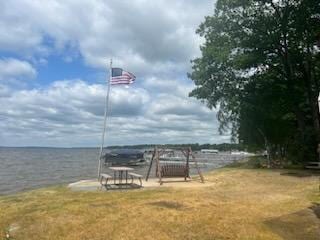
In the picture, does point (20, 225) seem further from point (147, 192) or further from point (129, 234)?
point (147, 192)

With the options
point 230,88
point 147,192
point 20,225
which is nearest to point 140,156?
point 230,88

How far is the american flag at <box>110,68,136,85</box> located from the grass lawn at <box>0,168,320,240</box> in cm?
590

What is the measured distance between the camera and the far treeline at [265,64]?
26.7 meters

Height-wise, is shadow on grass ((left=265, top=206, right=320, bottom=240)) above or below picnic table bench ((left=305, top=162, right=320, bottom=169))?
below

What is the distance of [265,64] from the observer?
92.8ft

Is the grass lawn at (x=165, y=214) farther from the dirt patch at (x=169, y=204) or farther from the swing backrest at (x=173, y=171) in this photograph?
the swing backrest at (x=173, y=171)

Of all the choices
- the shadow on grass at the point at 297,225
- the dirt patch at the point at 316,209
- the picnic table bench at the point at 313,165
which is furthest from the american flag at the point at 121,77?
the picnic table bench at the point at 313,165

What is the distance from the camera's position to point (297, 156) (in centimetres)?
2789

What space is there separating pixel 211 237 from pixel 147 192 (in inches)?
251

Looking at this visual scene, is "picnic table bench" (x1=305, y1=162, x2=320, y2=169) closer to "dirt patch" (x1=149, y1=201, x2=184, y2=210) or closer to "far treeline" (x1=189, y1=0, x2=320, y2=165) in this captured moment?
"far treeline" (x1=189, y1=0, x2=320, y2=165)

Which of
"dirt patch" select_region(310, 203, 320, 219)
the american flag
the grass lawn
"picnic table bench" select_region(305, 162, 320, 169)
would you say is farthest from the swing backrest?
"picnic table bench" select_region(305, 162, 320, 169)

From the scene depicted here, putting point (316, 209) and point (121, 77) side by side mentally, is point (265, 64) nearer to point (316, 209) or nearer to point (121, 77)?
point (121, 77)

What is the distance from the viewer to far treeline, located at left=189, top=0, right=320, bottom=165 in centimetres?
2670

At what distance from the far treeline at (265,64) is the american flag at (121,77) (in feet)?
32.7
